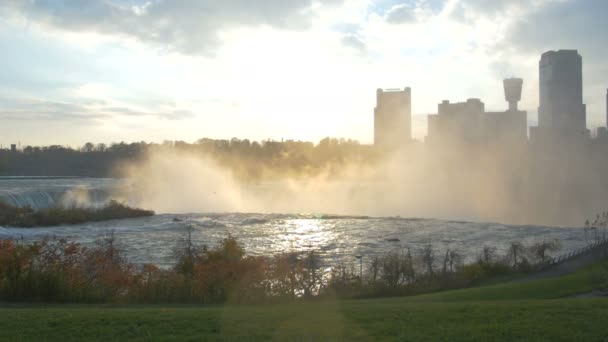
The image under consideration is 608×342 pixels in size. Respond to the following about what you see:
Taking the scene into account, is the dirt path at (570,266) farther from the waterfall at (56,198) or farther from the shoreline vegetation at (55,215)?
the waterfall at (56,198)

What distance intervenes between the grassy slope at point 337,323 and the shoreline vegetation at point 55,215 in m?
38.9

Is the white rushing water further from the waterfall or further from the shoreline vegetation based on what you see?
the shoreline vegetation

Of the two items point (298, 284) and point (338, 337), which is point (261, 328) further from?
point (298, 284)

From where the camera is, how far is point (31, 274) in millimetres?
14555

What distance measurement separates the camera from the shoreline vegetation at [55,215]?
4469 cm

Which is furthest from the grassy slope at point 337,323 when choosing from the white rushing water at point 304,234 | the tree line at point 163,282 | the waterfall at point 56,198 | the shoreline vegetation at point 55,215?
the waterfall at point 56,198

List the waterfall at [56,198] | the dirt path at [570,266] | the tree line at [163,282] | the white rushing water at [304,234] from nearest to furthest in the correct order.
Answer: the tree line at [163,282], the dirt path at [570,266], the white rushing water at [304,234], the waterfall at [56,198]

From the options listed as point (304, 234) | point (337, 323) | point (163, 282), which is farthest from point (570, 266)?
point (304, 234)

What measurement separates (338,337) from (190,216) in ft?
153

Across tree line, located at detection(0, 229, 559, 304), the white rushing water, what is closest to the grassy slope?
tree line, located at detection(0, 229, 559, 304)

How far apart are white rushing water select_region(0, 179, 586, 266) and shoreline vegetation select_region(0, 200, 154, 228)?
6.59ft

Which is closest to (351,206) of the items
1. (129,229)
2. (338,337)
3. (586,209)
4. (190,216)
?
(190,216)

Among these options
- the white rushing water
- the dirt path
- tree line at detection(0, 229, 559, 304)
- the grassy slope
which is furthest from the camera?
the white rushing water

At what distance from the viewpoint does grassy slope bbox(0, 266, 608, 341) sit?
8.54 metres
